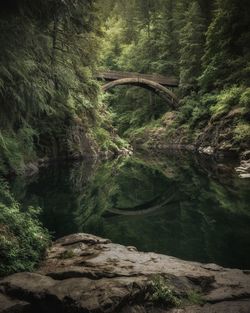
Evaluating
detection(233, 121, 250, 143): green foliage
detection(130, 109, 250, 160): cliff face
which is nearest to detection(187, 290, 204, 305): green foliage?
detection(130, 109, 250, 160): cliff face

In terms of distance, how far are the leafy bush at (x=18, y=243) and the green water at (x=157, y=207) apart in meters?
2.19

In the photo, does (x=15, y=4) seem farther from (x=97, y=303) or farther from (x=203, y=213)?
(x=203, y=213)

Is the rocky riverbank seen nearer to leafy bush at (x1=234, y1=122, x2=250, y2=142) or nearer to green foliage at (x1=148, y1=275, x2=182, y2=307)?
green foliage at (x1=148, y1=275, x2=182, y2=307)

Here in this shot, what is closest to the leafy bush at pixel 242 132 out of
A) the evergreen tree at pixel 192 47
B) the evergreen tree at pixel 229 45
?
the evergreen tree at pixel 229 45

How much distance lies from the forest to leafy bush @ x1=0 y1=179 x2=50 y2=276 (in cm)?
2

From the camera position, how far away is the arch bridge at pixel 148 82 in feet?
127

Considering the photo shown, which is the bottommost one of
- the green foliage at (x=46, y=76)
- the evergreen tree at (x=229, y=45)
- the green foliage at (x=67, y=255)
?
the green foliage at (x=67, y=255)

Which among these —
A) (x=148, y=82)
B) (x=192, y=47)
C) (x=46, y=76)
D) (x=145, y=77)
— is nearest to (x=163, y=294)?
(x=46, y=76)

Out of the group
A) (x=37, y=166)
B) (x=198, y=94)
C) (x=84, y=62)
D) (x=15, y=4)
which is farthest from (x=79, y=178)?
(x=198, y=94)

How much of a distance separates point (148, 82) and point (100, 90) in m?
15.1

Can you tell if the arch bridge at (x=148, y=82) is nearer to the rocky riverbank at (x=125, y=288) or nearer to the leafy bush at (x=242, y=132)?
the leafy bush at (x=242, y=132)

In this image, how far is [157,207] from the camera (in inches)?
516

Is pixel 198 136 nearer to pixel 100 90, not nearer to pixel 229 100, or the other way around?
pixel 229 100

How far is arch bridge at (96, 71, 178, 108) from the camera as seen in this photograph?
3878cm
